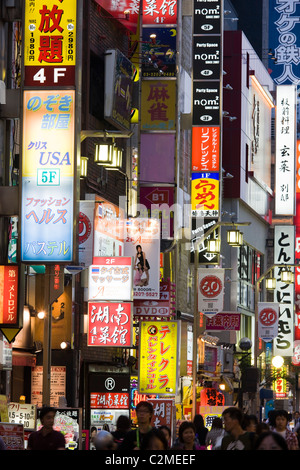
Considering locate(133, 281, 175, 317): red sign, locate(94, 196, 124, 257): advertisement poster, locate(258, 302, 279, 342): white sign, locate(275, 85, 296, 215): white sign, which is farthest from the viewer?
locate(275, 85, 296, 215): white sign

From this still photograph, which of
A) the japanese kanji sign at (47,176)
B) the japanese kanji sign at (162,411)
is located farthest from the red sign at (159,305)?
the japanese kanji sign at (47,176)

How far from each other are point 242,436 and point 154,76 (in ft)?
80.8

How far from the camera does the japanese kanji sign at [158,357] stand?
31.7 m

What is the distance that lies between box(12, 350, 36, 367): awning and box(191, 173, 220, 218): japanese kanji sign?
1397 centimetres

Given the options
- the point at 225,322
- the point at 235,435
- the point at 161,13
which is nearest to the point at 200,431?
the point at 235,435

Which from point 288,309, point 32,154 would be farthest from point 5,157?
point 288,309

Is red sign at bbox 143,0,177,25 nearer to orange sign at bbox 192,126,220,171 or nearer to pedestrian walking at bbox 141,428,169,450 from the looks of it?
orange sign at bbox 192,126,220,171

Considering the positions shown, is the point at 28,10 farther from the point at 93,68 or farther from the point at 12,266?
the point at 93,68

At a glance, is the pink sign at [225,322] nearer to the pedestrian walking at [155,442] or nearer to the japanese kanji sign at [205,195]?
the japanese kanji sign at [205,195]

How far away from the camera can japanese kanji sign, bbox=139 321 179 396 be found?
3170 cm

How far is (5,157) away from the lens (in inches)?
936

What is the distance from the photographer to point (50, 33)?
2220cm

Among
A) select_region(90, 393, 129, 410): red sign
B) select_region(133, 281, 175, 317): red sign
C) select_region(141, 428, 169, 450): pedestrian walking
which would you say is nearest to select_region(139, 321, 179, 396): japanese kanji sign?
select_region(133, 281, 175, 317): red sign

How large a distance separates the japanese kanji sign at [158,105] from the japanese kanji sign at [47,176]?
47.3 ft
